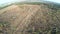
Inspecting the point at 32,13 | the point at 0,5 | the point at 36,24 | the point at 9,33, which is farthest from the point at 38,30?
the point at 0,5

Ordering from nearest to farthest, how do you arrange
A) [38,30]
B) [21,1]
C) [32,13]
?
1. [38,30]
2. [32,13]
3. [21,1]

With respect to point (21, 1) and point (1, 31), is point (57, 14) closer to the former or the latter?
point (21, 1)

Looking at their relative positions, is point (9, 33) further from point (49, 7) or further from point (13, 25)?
point (49, 7)

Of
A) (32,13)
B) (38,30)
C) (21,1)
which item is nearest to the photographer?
(38,30)

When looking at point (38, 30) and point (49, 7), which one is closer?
point (38, 30)

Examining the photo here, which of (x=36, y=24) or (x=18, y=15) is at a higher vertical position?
(x=18, y=15)

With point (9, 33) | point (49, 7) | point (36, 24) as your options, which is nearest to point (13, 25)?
point (9, 33)

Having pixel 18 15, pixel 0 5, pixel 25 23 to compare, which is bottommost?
pixel 25 23
